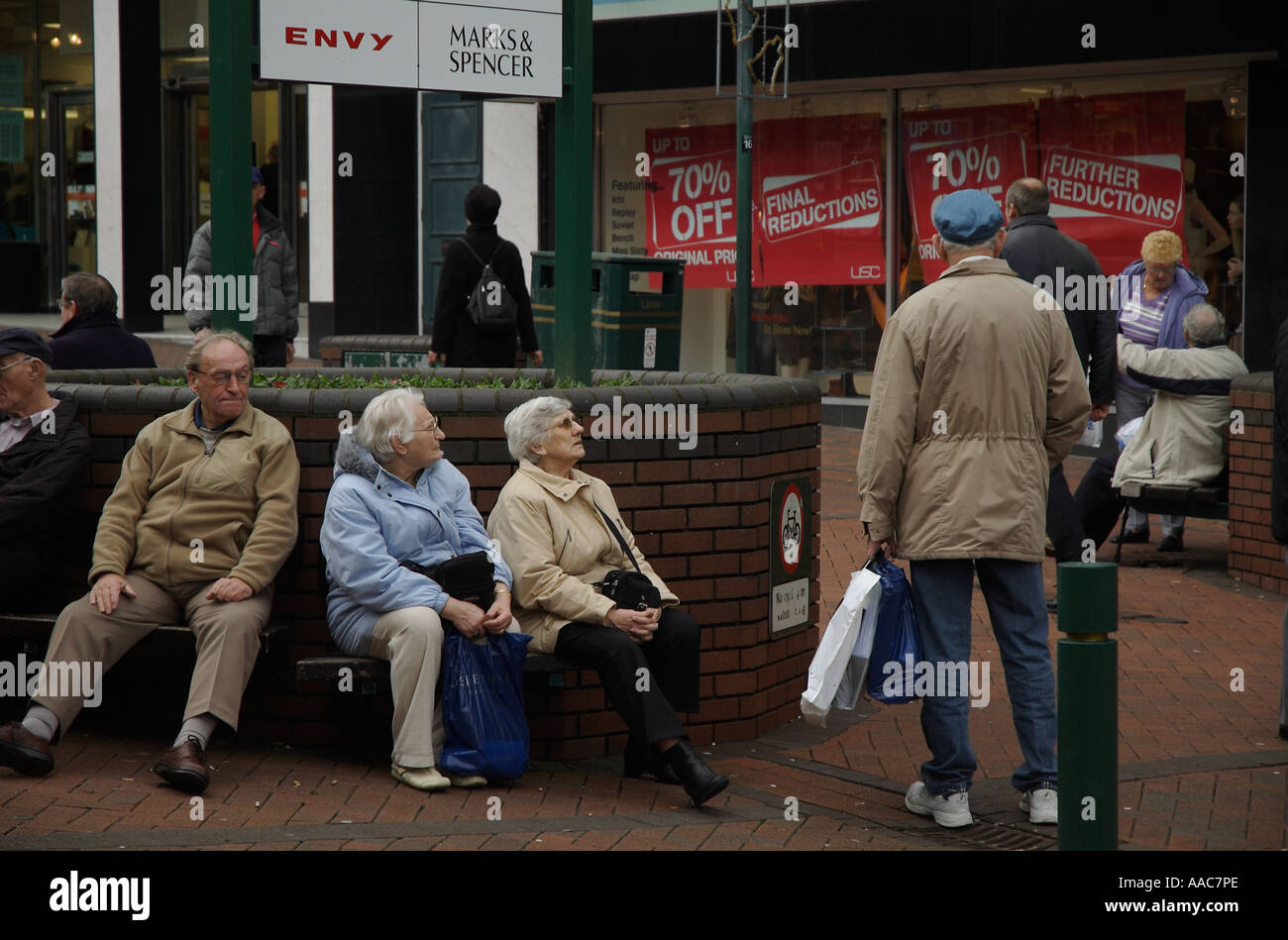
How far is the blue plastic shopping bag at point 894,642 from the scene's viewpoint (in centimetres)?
507

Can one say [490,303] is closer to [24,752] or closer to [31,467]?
[31,467]

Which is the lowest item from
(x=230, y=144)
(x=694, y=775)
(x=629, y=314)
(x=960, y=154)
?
(x=694, y=775)

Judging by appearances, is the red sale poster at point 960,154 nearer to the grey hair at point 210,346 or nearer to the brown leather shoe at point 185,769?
the grey hair at point 210,346

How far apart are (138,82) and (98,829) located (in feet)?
60.0

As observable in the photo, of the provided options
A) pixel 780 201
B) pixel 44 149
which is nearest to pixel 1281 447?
pixel 780 201

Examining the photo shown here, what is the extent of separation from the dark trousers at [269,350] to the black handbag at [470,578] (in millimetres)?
5854

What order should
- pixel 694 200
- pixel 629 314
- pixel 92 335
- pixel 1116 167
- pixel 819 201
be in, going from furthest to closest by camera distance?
pixel 694 200 → pixel 819 201 → pixel 1116 167 → pixel 629 314 → pixel 92 335

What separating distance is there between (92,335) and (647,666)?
354cm

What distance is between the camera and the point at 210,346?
5539mm

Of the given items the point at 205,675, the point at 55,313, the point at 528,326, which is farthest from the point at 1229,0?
the point at 55,313

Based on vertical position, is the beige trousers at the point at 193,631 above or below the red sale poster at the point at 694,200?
below

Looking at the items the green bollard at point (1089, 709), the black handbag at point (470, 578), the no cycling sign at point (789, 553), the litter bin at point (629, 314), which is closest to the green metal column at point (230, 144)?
the black handbag at point (470, 578)

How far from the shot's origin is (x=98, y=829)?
15.3ft

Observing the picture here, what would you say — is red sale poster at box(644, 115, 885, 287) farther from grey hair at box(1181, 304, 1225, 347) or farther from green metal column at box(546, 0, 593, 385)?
green metal column at box(546, 0, 593, 385)
